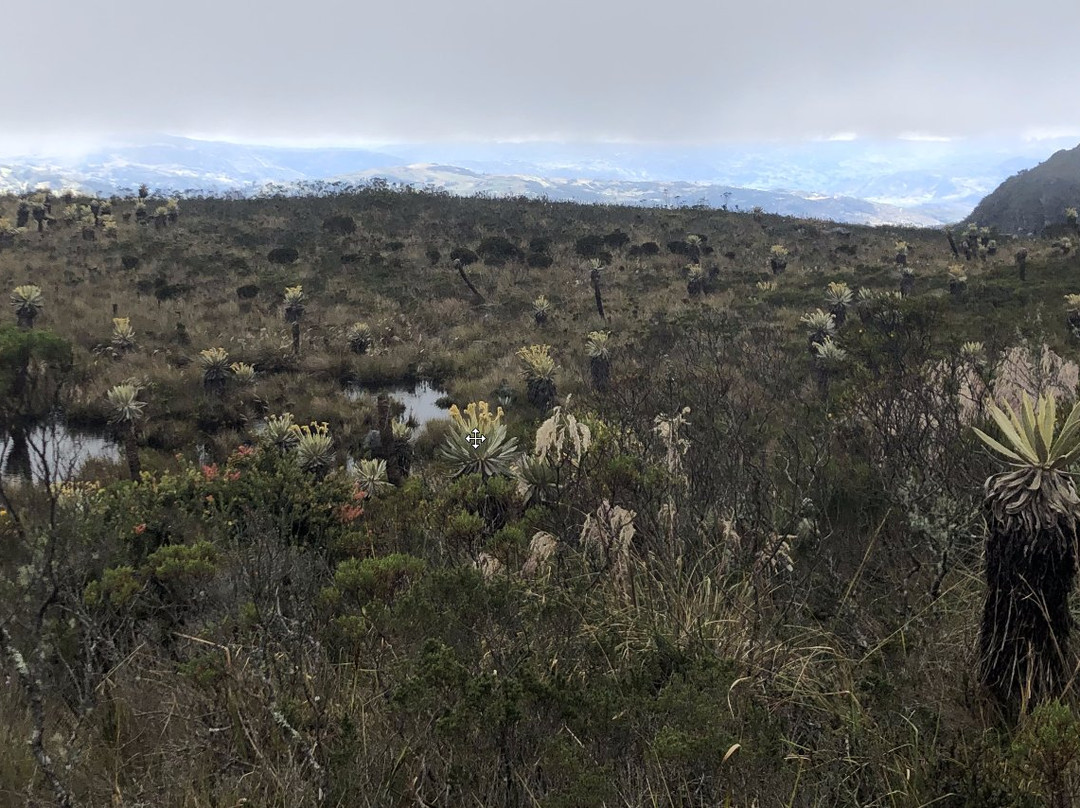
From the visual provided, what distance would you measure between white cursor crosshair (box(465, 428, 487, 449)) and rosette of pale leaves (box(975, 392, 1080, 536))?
4.86 meters

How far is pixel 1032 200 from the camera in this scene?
82.2 metres

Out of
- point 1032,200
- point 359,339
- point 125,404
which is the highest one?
point 1032,200

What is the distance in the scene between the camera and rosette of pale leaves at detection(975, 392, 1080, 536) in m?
2.46

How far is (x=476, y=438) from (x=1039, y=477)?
16.6 feet

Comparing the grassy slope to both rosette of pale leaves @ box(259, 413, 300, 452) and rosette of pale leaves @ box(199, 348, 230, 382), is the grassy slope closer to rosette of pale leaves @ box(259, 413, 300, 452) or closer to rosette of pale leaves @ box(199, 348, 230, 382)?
rosette of pale leaves @ box(199, 348, 230, 382)

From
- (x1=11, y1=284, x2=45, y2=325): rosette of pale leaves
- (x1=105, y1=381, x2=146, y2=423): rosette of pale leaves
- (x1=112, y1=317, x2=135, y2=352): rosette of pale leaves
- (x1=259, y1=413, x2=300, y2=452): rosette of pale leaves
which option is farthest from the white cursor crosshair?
(x1=11, y1=284, x2=45, y2=325): rosette of pale leaves

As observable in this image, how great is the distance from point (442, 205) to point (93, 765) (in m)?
37.7

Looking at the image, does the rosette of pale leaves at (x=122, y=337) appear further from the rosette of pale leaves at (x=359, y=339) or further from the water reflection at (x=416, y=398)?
the water reflection at (x=416, y=398)

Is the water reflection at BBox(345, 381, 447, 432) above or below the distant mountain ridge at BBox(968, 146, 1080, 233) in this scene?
below

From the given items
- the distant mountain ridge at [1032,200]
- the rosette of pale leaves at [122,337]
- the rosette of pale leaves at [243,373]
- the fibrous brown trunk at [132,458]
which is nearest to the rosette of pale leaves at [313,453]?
the fibrous brown trunk at [132,458]

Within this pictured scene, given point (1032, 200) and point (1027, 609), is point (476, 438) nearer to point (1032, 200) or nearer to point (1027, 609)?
point (1027, 609)

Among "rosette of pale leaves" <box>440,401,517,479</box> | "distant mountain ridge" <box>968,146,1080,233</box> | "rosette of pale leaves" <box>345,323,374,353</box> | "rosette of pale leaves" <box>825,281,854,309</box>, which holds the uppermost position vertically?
"distant mountain ridge" <box>968,146,1080,233</box>

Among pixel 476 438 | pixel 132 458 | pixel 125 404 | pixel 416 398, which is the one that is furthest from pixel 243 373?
pixel 476 438

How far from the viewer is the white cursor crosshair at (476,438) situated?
6.77 m
